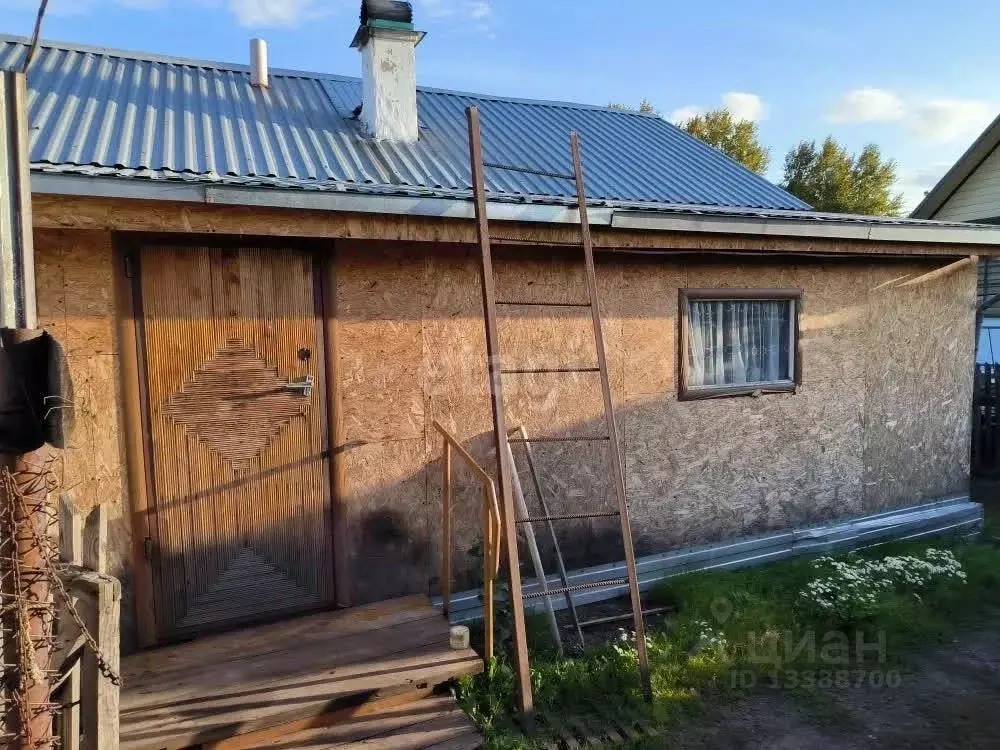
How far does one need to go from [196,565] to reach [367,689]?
1.39 metres

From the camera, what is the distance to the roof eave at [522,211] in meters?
3.30

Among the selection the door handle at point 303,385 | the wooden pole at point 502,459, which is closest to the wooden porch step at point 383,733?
the wooden pole at point 502,459

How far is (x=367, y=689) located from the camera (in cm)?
334

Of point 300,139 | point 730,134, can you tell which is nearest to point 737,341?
point 300,139

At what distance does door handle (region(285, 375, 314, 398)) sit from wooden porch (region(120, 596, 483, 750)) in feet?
4.64

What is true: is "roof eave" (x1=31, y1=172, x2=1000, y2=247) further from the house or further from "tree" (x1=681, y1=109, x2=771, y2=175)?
"tree" (x1=681, y1=109, x2=771, y2=175)

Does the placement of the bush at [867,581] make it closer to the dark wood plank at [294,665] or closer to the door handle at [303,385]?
the dark wood plank at [294,665]

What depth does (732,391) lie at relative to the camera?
5453mm

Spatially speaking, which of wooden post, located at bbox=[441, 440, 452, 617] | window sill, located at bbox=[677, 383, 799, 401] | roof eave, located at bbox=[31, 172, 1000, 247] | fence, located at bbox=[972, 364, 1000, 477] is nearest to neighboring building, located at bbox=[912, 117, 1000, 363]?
fence, located at bbox=[972, 364, 1000, 477]

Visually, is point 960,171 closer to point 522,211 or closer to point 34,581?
point 522,211

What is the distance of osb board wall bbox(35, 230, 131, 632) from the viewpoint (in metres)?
3.63

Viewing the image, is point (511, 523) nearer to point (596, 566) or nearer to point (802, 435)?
point (596, 566)

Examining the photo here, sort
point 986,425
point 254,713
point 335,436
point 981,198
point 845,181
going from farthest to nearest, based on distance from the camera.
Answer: point 845,181 → point 981,198 → point 986,425 → point 335,436 → point 254,713

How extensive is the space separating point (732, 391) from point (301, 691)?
3.82 meters
